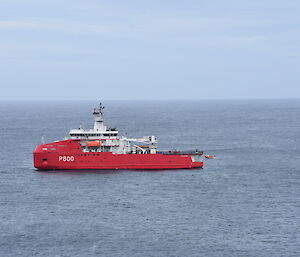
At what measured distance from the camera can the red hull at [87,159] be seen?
72.9 meters

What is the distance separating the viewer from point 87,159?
7350cm

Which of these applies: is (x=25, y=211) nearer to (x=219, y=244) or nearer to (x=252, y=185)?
(x=219, y=244)

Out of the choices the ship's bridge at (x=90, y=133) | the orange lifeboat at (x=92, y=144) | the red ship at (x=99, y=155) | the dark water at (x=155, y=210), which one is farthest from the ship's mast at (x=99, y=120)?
the dark water at (x=155, y=210)

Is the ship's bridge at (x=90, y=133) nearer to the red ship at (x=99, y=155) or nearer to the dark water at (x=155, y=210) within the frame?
the red ship at (x=99, y=155)

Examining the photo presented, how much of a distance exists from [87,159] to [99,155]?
5.79 ft

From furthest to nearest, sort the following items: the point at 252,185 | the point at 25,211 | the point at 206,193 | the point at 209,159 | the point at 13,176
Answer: the point at 209,159
the point at 13,176
the point at 252,185
the point at 206,193
the point at 25,211

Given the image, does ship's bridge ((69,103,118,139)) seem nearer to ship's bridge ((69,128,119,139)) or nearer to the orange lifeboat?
ship's bridge ((69,128,119,139))

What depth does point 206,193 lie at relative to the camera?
59.8 metres

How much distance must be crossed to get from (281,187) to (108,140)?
24658mm

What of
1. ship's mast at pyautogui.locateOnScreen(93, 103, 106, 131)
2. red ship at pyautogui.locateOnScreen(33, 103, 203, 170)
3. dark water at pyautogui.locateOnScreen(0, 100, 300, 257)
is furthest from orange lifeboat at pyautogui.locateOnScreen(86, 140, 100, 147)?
dark water at pyautogui.locateOnScreen(0, 100, 300, 257)

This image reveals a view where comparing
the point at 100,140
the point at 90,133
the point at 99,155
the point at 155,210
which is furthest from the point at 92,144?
the point at 155,210

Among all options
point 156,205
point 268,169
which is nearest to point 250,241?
point 156,205

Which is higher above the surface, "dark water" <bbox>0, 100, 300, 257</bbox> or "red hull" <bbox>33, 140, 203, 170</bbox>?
"red hull" <bbox>33, 140, 203, 170</bbox>

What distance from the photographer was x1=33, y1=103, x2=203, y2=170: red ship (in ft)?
239
